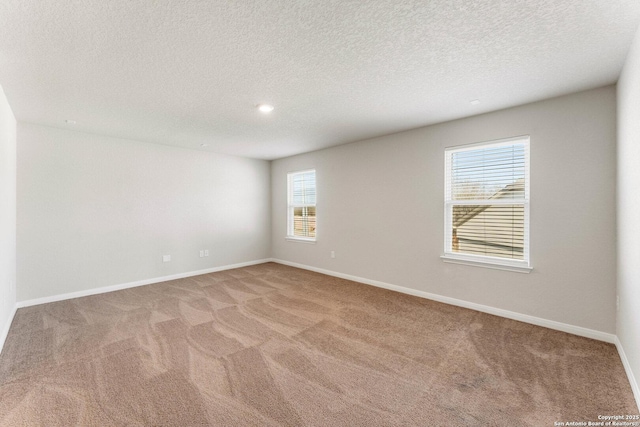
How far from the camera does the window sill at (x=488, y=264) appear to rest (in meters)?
3.09

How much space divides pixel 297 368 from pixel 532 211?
9.64ft

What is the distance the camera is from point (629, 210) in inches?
82.9

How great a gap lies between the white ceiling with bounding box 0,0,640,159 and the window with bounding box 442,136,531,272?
1.83ft

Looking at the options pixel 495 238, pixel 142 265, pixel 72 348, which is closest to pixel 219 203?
pixel 142 265

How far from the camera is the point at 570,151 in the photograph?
9.25 ft

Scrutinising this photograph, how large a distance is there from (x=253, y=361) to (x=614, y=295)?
11.1 ft

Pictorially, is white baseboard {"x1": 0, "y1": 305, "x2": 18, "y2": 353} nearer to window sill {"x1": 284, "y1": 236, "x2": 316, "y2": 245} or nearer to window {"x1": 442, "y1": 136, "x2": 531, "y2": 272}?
window sill {"x1": 284, "y1": 236, "x2": 316, "y2": 245}

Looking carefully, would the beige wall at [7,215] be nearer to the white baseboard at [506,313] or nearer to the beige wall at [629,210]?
the white baseboard at [506,313]

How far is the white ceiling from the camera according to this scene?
166 centimetres

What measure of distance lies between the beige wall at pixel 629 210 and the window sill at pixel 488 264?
0.75m

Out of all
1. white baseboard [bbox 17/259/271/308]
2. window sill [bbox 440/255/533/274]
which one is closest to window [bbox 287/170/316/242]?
white baseboard [bbox 17/259/271/308]

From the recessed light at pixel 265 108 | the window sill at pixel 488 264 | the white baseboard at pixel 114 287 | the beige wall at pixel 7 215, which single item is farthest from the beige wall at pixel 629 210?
the white baseboard at pixel 114 287

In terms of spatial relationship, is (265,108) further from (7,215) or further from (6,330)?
(6,330)

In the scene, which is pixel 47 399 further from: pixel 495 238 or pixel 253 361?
pixel 495 238
